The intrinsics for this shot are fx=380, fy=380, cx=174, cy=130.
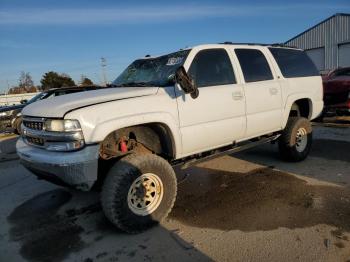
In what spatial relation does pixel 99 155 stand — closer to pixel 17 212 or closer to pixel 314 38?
pixel 17 212

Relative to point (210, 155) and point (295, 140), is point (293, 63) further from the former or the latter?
point (210, 155)

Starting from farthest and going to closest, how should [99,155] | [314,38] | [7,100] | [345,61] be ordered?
[7,100] < [314,38] < [345,61] < [99,155]

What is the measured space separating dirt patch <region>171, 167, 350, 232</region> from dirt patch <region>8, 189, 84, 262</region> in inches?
49.9

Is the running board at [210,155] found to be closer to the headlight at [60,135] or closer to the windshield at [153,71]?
the windshield at [153,71]

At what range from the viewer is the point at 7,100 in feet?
140

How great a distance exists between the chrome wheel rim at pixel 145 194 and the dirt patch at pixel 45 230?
69 centimetres

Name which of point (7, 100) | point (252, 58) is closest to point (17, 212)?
point (252, 58)

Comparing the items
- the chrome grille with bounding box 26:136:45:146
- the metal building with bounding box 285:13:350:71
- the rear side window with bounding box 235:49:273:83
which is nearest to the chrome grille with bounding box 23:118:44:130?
the chrome grille with bounding box 26:136:45:146

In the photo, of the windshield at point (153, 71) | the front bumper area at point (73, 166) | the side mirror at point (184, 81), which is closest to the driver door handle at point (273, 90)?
the windshield at point (153, 71)

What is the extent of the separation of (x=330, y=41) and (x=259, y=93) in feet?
86.2

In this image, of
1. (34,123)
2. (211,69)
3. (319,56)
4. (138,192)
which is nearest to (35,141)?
(34,123)

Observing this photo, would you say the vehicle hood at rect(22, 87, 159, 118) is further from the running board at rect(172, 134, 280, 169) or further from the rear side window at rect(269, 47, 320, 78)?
the rear side window at rect(269, 47, 320, 78)

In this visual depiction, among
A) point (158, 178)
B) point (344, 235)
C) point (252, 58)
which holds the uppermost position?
point (252, 58)

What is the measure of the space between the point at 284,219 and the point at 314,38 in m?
29.1
